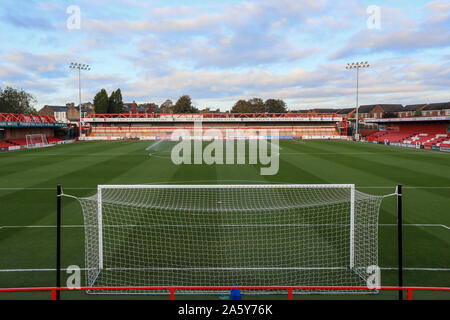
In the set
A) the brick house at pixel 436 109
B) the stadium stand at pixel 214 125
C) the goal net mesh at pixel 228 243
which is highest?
the brick house at pixel 436 109

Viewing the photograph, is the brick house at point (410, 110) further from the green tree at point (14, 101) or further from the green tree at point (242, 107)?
the green tree at point (14, 101)

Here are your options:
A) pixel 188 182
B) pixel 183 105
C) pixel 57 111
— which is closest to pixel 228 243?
pixel 188 182

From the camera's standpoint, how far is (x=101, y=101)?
309 ft

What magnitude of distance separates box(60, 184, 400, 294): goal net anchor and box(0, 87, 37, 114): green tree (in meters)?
106

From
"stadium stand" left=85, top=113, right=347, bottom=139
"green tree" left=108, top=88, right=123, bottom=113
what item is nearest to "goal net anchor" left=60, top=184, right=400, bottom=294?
"stadium stand" left=85, top=113, right=347, bottom=139

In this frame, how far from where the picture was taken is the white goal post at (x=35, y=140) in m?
50.6

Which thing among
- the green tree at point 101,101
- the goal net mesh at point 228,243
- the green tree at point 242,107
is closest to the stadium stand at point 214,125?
the green tree at point 101,101

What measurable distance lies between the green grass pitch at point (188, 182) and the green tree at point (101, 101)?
2613 inches

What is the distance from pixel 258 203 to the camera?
592 inches

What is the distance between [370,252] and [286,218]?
13.3ft
